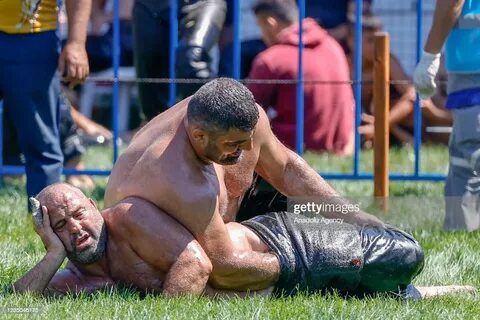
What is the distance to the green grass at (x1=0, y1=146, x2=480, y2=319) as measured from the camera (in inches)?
170

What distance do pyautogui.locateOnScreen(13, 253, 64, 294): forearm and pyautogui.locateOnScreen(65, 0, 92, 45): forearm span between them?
Result: 1.98 meters

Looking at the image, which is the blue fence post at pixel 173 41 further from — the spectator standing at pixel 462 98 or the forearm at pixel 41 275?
the forearm at pixel 41 275

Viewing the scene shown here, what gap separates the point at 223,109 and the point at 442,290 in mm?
1092

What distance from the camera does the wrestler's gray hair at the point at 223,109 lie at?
4414 mm

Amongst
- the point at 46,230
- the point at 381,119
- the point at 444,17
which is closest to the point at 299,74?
the point at 381,119

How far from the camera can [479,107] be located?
21.3 feet

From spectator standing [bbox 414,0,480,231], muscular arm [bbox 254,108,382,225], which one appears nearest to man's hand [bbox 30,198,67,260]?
muscular arm [bbox 254,108,382,225]

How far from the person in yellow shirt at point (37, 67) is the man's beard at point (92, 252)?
188 cm

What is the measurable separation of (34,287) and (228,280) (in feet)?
2.12

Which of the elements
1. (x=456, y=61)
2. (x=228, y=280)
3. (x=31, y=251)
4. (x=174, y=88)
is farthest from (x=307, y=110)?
(x=228, y=280)

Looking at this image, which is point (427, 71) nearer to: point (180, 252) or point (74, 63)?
point (74, 63)

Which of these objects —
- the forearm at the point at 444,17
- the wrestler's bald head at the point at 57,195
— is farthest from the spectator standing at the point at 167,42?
the wrestler's bald head at the point at 57,195

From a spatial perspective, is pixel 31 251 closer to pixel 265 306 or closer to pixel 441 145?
pixel 265 306

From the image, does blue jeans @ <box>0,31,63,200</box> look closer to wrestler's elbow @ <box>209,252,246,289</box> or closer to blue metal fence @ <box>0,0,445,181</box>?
blue metal fence @ <box>0,0,445,181</box>
